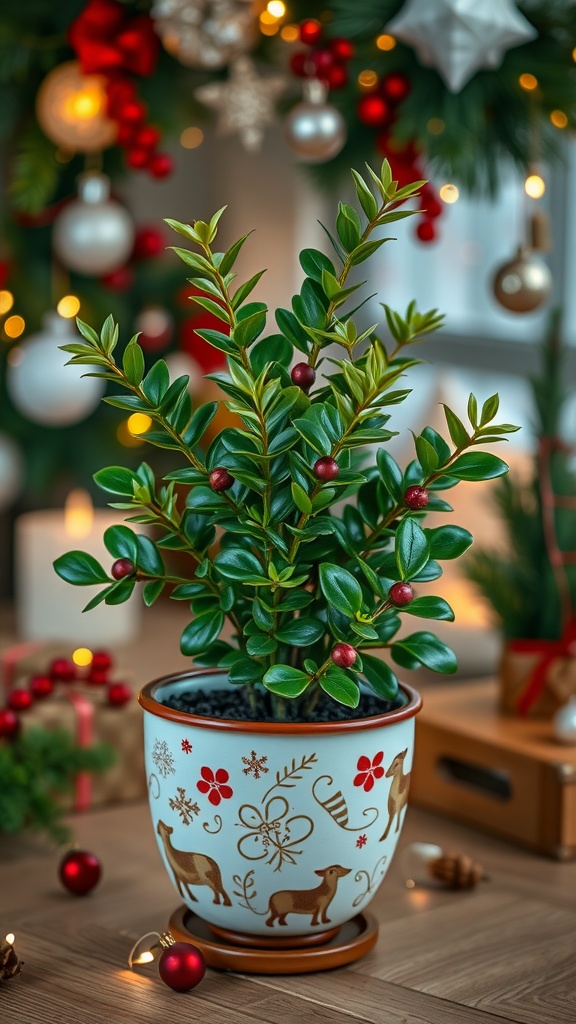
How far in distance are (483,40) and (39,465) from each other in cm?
87

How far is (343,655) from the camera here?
60 centimetres

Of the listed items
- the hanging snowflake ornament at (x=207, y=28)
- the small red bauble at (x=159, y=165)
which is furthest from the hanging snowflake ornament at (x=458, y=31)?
the small red bauble at (x=159, y=165)

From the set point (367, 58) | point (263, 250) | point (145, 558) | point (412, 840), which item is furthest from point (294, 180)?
point (145, 558)

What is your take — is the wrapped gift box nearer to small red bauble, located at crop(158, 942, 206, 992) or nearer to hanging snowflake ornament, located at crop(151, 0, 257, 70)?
small red bauble, located at crop(158, 942, 206, 992)

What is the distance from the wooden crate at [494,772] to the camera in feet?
2.92

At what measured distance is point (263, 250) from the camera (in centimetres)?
188

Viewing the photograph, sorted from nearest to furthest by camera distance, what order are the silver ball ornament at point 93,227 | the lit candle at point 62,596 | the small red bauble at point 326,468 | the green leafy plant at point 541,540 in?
the small red bauble at point 326,468
the green leafy plant at point 541,540
the silver ball ornament at point 93,227
the lit candle at point 62,596

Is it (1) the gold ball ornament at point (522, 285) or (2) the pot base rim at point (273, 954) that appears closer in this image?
(2) the pot base rim at point (273, 954)

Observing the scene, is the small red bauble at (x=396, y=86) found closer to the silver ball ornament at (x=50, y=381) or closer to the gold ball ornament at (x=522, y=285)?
the gold ball ornament at (x=522, y=285)

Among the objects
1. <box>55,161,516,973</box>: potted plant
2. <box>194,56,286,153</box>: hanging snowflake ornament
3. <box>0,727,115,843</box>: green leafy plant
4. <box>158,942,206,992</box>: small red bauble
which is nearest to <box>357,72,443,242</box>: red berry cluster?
<box>194,56,286,153</box>: hanging snowflake ornament

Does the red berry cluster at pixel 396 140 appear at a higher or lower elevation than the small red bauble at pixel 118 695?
higher

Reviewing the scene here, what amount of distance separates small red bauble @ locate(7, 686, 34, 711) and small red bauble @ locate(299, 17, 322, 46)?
505 mm

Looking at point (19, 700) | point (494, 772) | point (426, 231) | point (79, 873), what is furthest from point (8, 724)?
point (426, 231)

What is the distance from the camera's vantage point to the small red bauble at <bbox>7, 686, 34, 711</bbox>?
3.01 feet
